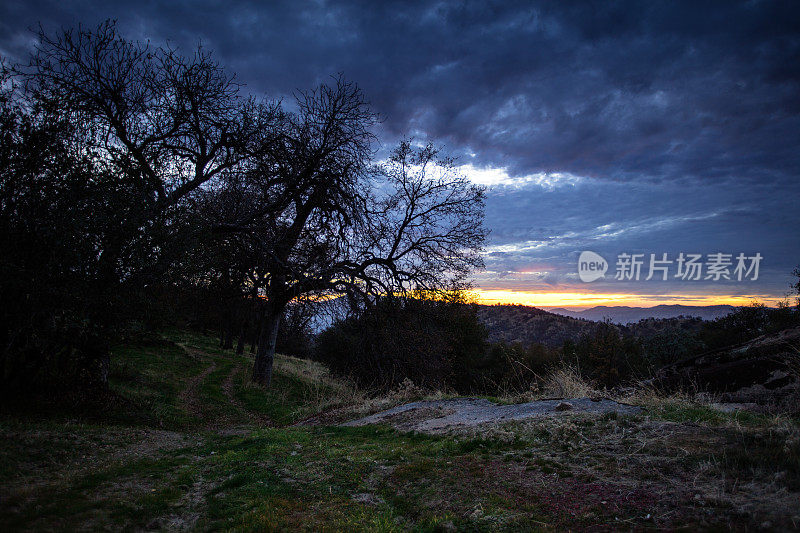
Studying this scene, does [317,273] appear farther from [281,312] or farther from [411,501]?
[411,501]

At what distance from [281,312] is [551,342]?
5913 centimetres

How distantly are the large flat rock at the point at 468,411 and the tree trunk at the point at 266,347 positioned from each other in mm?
7608

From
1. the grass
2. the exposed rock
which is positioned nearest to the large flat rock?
the exposed rock

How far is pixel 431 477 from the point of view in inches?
173

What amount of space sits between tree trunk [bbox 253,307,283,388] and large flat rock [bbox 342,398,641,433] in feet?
25.0

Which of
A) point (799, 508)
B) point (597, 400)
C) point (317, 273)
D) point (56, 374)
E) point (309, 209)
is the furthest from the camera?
point (309, 209)

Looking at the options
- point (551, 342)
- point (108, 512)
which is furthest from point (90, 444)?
point (551, 342)

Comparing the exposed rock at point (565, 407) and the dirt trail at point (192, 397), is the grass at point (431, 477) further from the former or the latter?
the dirt trail at point (192, 397)

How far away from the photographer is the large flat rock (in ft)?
20.7

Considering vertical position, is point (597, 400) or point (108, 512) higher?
point (597, 400)

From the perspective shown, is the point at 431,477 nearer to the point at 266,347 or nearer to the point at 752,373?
the point at 752,373

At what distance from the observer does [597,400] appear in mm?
6730

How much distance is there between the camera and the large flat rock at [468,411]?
20.7ft

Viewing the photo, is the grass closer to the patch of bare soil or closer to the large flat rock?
the large flat rock
